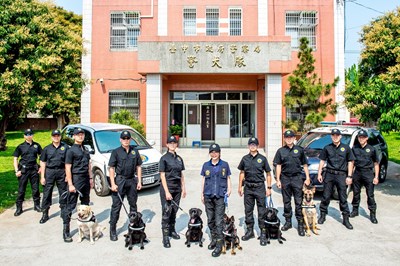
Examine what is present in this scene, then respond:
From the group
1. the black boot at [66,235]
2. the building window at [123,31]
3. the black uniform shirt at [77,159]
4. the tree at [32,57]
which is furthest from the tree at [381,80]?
the building window at [123,31]

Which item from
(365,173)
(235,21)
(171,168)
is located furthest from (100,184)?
(235,21)

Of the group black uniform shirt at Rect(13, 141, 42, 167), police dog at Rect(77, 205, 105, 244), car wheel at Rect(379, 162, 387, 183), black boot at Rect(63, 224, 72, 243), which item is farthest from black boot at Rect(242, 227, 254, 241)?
car wheel at Rect(379, 162, 387, 183)

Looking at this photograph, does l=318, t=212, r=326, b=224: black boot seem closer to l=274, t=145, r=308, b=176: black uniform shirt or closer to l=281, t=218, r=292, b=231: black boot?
l=281, t=218, r=292, b=231: black boot

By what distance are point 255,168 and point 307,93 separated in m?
8.65

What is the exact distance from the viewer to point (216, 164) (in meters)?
5.20

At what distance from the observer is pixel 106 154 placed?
862 cm

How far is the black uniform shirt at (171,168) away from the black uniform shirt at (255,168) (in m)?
1.11

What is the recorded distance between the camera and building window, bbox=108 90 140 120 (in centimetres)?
1734

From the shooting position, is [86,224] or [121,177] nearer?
[86,224]

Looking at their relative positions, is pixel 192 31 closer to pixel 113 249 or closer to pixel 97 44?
pixel 97 44

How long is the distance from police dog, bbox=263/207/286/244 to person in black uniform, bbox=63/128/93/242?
128 inches

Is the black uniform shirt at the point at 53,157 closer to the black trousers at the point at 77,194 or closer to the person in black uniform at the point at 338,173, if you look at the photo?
the black trousers at the point at 77,194

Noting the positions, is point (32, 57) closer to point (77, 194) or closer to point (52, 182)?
point (52, 182)

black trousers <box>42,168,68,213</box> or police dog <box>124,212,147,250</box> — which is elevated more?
black trousers <box>42,168,68,213</box>
